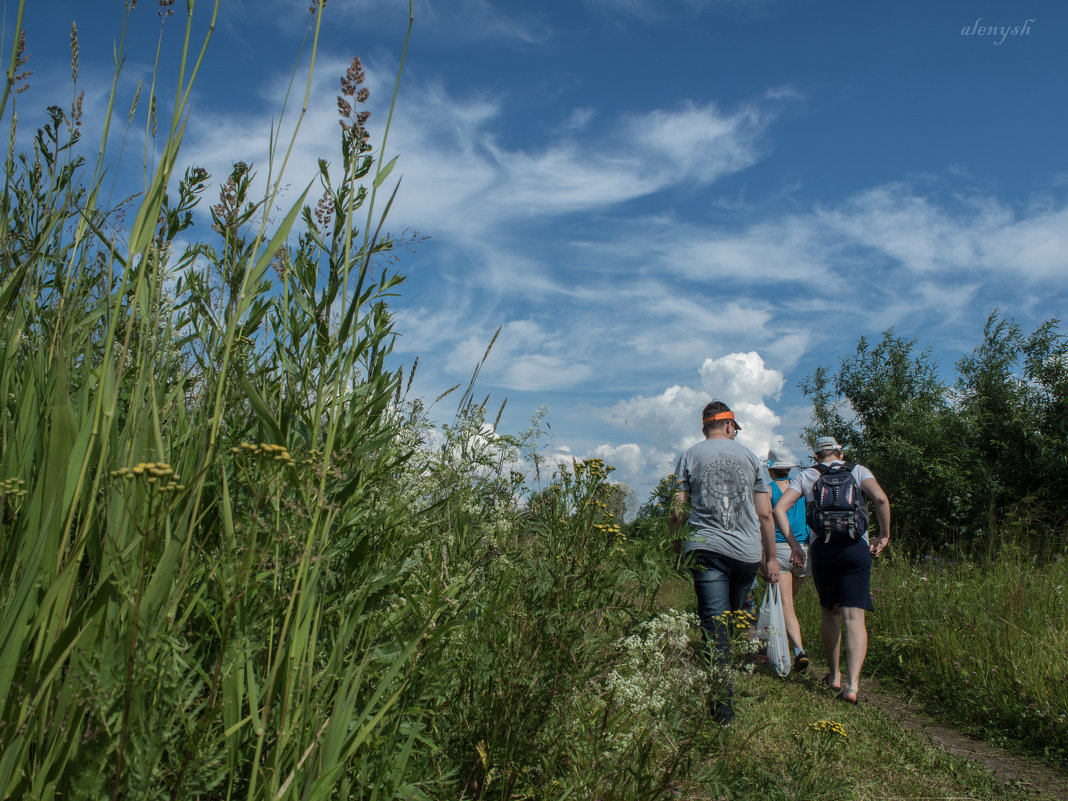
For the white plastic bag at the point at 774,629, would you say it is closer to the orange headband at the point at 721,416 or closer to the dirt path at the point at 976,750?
the dirt path at the point at 976,750

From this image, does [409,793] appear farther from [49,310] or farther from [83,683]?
[49,310]

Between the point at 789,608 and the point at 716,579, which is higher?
the point at 716,579

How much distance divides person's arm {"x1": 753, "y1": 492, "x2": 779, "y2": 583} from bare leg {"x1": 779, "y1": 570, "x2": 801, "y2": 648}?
1.23 meters

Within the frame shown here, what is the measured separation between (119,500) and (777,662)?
6.14 meters

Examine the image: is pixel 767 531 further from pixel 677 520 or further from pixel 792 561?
pixel 792 561

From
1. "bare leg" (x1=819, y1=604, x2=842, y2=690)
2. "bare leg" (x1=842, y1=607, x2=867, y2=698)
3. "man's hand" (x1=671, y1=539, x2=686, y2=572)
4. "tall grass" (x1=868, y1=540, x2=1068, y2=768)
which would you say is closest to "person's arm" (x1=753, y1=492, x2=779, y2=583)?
"man's hand" (x1=671, y1=539, x2=686, y2=572)

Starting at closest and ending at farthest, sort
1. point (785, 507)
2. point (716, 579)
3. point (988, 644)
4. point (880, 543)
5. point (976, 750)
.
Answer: point (716, 579), point (976, 750), point (988, 644), point (880, 543), point (785, 507)

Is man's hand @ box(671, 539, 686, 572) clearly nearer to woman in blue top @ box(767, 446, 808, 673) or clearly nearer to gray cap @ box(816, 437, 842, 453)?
woman in blue top @ box(767, 446, 808, 673)

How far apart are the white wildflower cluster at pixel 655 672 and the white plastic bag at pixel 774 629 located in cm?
353

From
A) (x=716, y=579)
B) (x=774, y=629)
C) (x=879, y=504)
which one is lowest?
(x=774, y=629)

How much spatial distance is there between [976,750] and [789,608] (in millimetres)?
1996

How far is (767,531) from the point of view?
520cm

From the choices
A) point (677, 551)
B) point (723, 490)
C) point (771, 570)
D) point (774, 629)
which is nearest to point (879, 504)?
point (771, 570)

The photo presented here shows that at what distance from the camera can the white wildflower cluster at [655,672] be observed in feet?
6.88
